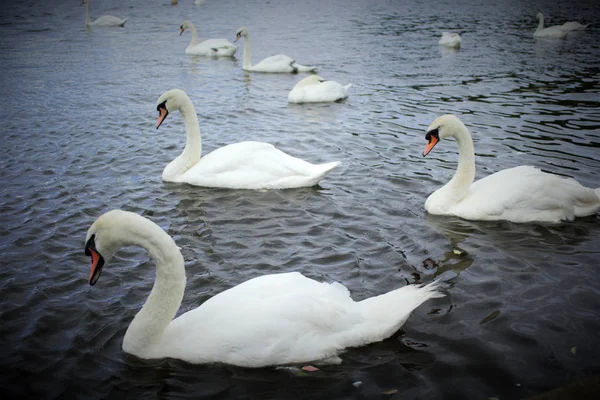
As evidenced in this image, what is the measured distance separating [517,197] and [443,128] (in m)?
1.28

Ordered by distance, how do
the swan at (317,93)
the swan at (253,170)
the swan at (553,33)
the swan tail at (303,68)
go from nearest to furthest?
the swan at (253,170) → the swan at (317,93) → the swan tail at (303,68) → the swan at (553,33)

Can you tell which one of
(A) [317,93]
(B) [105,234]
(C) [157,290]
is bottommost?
(C) [157,290]

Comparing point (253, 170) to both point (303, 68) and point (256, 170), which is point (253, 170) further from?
point (303, 68)

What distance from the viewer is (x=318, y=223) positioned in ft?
23.3

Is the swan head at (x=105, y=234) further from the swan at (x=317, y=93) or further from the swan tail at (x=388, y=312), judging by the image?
the swan at (x=317, y=93)

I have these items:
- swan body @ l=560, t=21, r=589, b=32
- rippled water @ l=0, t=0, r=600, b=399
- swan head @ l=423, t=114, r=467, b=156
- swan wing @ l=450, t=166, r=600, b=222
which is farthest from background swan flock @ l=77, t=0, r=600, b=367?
swan body @ l=560, t=21, r=589, b=32

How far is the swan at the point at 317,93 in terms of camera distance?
13.5 metres

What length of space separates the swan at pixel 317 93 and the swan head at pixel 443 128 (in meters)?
6.43

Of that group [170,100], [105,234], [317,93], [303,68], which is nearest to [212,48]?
[303,68]

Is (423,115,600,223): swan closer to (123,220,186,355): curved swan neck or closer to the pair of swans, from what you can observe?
(123,220,186,355): curved swan neck

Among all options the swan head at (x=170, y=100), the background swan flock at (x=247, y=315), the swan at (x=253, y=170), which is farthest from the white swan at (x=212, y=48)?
the background swan flock at (x=247, y=315)

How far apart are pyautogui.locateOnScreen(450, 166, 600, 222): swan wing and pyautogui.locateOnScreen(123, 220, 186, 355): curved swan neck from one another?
13.1ft

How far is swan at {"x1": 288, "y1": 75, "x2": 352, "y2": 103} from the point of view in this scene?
13.5 meters

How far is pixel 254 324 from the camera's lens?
4.20 meters
